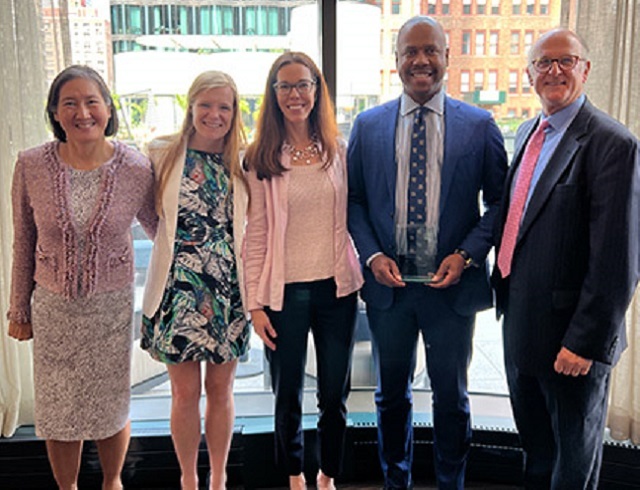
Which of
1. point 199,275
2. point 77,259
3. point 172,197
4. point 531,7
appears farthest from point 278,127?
point 531,7

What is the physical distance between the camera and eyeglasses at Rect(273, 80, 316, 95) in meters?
1.83

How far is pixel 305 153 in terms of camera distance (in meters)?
1.91

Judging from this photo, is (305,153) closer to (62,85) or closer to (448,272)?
(448,272)

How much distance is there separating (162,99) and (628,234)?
1778 mm

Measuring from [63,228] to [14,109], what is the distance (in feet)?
2.16

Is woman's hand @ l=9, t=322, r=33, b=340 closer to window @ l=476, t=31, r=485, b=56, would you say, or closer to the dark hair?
the dark hair

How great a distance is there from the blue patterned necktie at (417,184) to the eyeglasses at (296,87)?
36cm

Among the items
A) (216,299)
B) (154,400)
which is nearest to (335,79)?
(216,299)

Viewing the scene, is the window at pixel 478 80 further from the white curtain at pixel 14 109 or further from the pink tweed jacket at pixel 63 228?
the white curtain at pixel 14 109

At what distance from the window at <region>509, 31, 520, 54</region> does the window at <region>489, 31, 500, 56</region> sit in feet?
0.19

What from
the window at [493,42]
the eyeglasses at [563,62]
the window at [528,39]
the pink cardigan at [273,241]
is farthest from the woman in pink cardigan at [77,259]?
the window at [528,39]

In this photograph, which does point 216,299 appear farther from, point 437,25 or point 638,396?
point 638,396

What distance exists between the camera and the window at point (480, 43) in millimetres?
2391

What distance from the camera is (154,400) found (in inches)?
103
